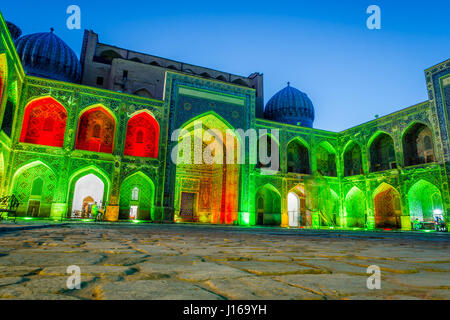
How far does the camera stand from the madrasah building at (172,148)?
44.4ft

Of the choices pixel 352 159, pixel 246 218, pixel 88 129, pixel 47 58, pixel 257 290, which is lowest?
pixel 257 290

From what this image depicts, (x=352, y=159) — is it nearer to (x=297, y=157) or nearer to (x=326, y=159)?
(x=326, y=159)

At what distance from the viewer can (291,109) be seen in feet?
76.1

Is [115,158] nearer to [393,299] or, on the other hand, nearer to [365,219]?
[365,219]

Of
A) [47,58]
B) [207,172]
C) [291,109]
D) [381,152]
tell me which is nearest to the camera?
[381,152]

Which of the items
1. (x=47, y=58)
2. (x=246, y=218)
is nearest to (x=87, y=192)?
(x=47, y=58)

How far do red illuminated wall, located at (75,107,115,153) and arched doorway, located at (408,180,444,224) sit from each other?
14.6 m

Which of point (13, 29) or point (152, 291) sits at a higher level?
point (13, 29)

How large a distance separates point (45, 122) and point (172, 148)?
561 centimetres

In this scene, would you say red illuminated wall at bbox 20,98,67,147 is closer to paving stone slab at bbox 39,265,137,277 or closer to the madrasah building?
the madrasah building

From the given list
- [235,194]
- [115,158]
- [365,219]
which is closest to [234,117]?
[235,194]

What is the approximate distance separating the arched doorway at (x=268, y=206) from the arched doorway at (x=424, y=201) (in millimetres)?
6447

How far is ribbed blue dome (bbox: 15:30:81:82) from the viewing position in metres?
17.9

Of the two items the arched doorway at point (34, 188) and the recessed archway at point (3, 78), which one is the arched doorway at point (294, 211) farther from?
the recessed archway at point (3, 78)
